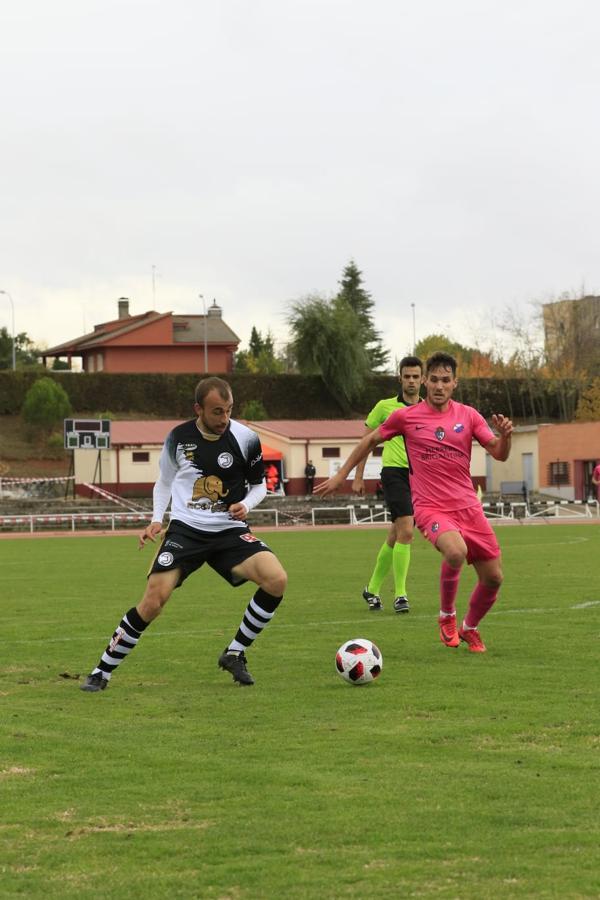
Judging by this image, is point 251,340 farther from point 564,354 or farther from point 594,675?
point 594,675

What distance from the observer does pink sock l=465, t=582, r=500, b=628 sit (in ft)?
34.2

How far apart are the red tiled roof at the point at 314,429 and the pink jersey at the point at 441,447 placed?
56.1 meters

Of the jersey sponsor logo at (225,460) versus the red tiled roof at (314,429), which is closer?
the jersey sponsor logo at (225,460)

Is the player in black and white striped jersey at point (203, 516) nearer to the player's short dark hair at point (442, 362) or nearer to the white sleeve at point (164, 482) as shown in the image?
the white sleeve at point (164, 482)

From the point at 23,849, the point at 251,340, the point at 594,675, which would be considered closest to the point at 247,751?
the point at 23,849

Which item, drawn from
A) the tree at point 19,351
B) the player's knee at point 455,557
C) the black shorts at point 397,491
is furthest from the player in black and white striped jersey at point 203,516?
the tree at point 19,351

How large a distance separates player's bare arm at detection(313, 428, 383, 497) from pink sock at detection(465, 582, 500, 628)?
4.42ft

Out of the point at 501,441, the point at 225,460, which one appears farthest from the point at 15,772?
the point at 501,441

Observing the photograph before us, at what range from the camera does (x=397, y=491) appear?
45.7 ft

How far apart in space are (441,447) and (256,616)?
218 centimetres

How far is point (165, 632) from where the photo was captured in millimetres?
12758

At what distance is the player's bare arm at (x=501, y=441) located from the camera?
9.42 meters

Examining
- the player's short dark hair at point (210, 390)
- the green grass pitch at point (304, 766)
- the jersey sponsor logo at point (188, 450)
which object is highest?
the player's short dark hair at point (210, 390)

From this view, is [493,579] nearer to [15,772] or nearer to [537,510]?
[15,772]
